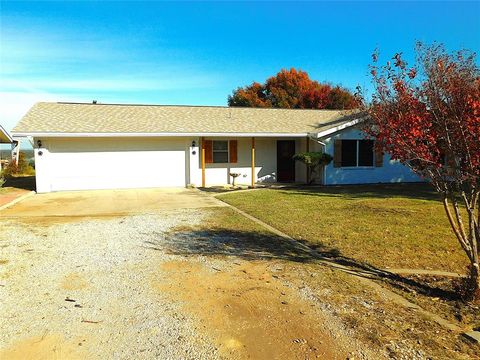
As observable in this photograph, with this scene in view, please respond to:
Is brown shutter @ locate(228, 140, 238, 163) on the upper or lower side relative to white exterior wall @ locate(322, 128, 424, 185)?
upper

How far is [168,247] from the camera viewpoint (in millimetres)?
7062

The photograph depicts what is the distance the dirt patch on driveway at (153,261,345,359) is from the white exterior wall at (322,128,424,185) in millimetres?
12306

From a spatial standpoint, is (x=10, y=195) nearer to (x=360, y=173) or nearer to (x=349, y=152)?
(x=349, y=152)

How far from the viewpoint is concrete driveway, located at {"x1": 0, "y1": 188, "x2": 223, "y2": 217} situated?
10.9m

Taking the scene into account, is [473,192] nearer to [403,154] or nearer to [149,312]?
[403,154]

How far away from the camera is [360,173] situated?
18.2 m

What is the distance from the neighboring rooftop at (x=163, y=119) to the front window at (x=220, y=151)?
2.82ft

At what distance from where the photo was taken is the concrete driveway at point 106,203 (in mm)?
10906

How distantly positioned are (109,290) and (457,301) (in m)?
4.27

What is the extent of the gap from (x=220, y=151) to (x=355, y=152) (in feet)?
20.7

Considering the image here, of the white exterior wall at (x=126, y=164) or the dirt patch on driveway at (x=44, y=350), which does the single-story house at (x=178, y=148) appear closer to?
the white exterior wall at (x=126, y=164)

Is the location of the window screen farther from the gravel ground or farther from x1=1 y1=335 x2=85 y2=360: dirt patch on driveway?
x1=1 y1=335 x2=85 y2=360: dirt patch on driveway

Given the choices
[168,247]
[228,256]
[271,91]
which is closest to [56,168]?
[168,247]

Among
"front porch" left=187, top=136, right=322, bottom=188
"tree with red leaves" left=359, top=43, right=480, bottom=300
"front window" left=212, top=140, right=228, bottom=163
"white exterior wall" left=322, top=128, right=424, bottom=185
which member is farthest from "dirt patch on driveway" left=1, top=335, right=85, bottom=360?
"white exterior wall" left=322, top=128, right=424, bottom=185
